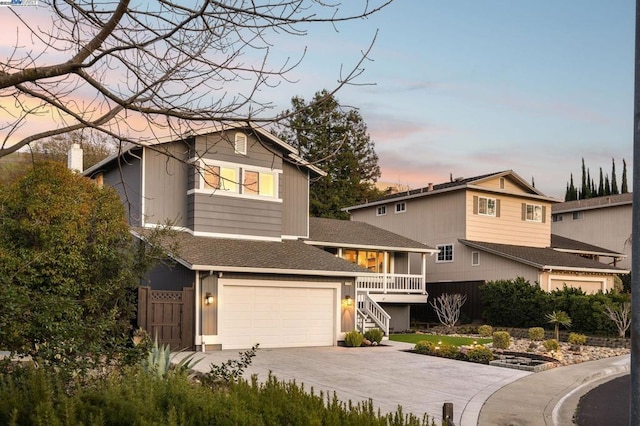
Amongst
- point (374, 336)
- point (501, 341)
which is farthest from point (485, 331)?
point (374, 336)

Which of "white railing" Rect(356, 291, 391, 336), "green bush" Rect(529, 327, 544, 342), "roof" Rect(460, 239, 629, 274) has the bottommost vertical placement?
"green bush" Rect(529, 327, 544, 342)

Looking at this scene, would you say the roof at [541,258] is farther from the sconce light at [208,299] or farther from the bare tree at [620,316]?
the sconce light at [208,299]

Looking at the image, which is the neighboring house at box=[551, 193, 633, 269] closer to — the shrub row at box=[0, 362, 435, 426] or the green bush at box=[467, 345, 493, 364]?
the green bush at box=[467, 345, 493, 364]

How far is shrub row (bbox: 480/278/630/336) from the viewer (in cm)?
2717

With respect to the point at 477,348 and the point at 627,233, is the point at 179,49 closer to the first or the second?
the point at 477,348

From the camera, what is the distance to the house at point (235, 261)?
21250mm

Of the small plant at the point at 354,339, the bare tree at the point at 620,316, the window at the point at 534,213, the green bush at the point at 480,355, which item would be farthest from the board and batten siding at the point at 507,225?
the green bush at the point at 480,355

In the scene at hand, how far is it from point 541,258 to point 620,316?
7129 mm

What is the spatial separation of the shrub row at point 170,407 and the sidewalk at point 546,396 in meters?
6.77

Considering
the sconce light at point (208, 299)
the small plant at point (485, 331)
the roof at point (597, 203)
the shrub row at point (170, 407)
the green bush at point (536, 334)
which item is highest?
the roof at point (597, 203)

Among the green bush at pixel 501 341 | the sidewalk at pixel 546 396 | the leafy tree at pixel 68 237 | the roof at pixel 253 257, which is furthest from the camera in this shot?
the green bush at pixel 501 341

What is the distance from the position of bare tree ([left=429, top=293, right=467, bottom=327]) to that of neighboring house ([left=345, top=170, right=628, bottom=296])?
64.9 inches

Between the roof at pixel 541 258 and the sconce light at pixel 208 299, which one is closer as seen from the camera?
the sconce light at pixel 208 299

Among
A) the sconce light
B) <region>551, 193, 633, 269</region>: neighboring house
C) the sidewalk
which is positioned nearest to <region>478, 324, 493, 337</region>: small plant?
the sidewalk
